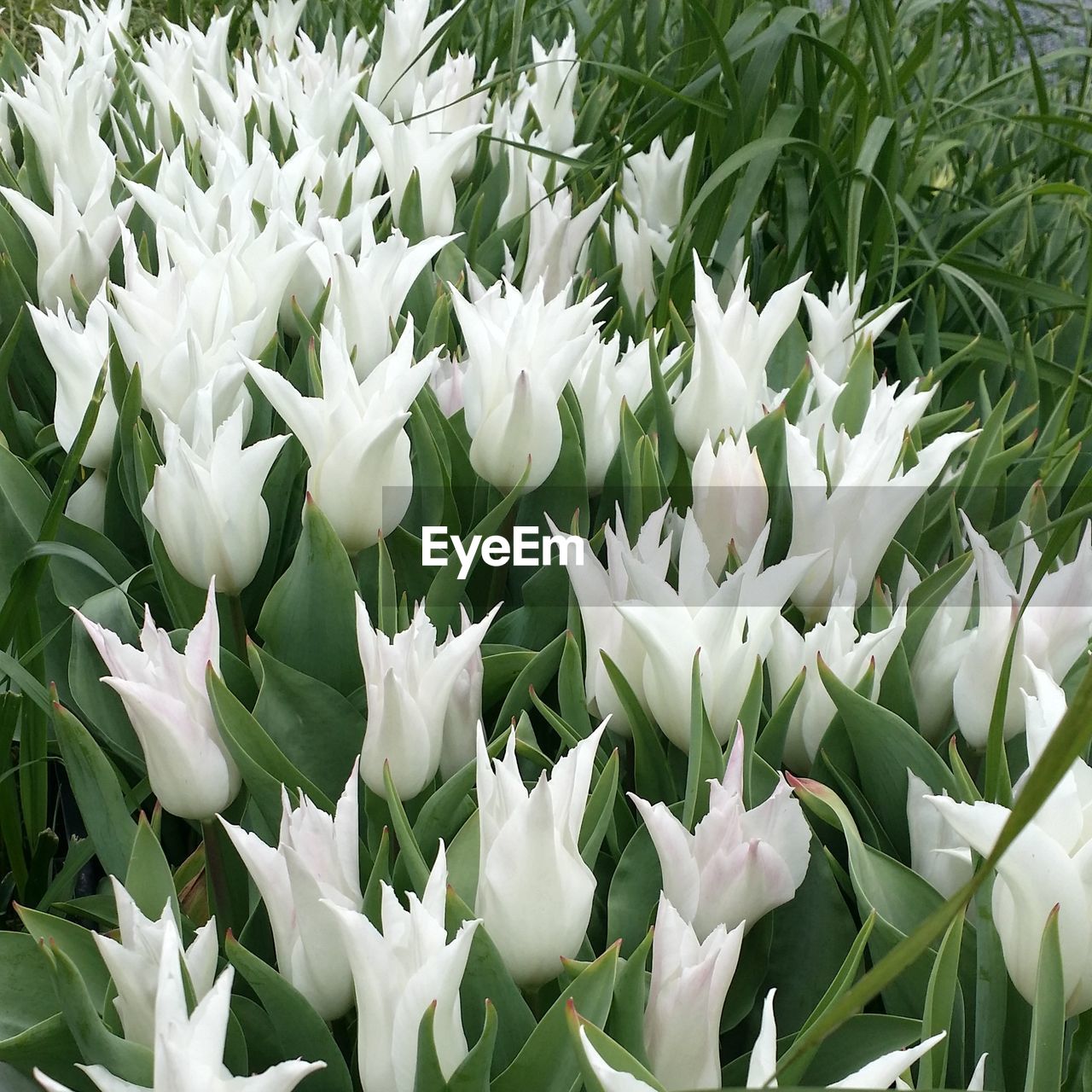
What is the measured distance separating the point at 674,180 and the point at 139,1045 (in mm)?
1104

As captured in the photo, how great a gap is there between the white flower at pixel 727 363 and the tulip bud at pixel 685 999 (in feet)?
1.31

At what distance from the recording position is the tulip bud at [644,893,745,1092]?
18.2 inches

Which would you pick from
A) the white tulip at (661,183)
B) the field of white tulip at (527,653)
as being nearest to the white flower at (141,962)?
the field of white tulip at (527,653)

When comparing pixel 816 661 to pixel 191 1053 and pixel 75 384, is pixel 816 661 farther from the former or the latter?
pixel 75 384

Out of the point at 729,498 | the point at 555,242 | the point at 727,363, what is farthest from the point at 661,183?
the point at 729,498

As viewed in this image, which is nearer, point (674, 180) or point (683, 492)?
point (683, 492)

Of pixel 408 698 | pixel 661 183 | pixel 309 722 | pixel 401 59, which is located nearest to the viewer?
pixel 408 698

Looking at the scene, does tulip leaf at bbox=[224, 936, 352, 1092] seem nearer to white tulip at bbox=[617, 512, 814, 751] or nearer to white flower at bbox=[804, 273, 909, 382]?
white tulip at bbox=[617, 512, 814, 751]

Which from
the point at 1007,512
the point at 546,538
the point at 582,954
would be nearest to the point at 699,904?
the point at 582,954

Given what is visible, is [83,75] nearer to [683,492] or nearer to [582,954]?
[683,492]

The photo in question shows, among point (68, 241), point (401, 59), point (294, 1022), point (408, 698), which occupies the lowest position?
point (294, 1022)

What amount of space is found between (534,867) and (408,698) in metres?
0.11

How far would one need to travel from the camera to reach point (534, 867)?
18.8 inches

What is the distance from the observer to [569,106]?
5.28ft
